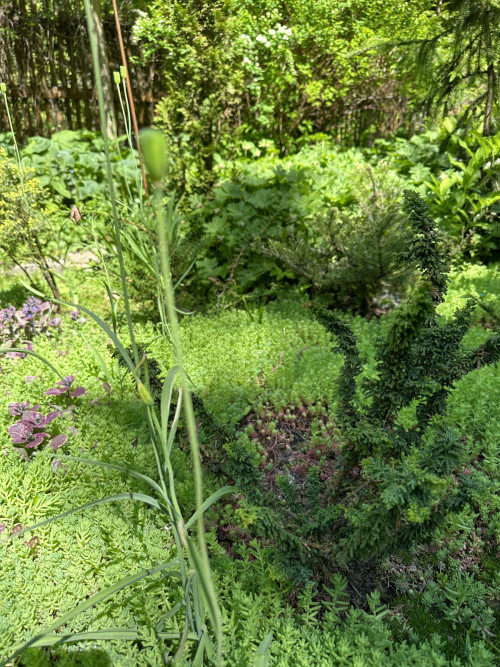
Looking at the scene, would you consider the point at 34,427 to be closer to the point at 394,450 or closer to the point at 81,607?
the point at 81,607

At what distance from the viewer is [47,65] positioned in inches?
285

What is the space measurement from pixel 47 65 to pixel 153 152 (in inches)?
330

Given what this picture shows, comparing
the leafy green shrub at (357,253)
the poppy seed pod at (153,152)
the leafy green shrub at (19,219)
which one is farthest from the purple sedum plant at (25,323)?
the poppy seed pod at (153,152)

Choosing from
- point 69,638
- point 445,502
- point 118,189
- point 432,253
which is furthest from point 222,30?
point 69,638

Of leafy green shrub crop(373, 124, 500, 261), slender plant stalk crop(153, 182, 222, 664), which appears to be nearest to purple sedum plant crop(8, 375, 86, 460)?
slender plant stalk crop(153, 182, 222, 664)

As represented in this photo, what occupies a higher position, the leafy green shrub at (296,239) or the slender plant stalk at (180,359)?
the slender plant stalk at (180,359)

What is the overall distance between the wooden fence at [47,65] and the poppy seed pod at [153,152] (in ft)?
24.7

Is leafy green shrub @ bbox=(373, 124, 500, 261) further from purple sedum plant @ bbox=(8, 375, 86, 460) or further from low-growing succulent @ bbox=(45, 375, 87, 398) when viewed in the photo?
purple sedum plant @ bbox=(8, 375, 86, 460)

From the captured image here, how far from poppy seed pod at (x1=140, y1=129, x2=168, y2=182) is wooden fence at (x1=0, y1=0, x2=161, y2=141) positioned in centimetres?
753

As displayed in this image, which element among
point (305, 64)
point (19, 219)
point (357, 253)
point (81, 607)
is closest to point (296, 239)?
point (357, 253)

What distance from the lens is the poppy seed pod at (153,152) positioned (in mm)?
478

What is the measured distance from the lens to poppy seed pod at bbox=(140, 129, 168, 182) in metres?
0.48

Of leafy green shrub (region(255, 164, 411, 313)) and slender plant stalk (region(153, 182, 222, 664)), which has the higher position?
slender plant stalk (region(153, 182, 222, 664))

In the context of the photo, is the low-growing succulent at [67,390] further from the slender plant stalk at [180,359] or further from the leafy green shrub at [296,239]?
the slender plant stalk at [180,359]
